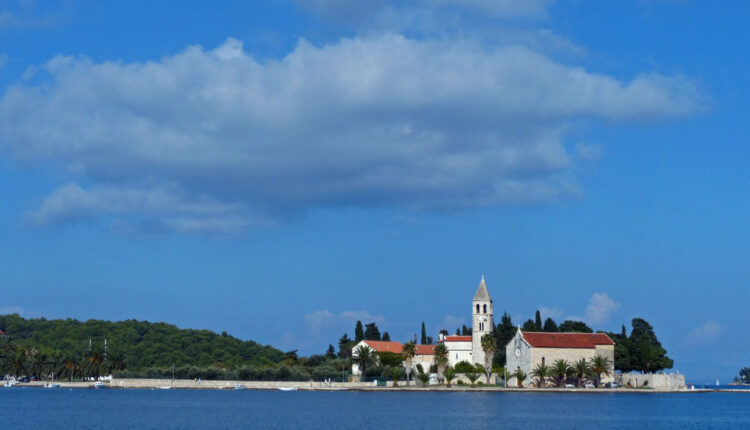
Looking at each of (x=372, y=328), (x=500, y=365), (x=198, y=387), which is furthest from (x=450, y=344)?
(x=198, y=387)

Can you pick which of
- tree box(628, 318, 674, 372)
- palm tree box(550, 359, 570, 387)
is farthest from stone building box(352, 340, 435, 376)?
tree box(628, 318, 674, 372)

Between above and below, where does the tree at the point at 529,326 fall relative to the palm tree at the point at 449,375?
above

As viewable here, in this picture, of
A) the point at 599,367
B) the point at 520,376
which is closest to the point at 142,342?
the point at 520,376

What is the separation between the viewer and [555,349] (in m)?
90.2

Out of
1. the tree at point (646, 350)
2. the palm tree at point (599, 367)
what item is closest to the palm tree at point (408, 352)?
the palm tree at point (599, 367)

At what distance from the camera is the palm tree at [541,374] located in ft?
295

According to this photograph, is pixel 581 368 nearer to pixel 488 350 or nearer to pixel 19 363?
pixel 488 350

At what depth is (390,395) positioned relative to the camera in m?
86.9

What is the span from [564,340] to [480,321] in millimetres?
14009

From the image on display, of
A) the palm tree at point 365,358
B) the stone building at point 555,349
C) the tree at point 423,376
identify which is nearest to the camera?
the stone building at point 555,349

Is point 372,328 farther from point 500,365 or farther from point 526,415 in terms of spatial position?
point 526,415

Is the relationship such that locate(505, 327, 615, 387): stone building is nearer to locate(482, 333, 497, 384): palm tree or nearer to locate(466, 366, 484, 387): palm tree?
locate(482, 333, 497, 384): palm tree

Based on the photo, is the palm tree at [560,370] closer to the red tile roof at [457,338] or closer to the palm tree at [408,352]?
the palm tree at [408,352]

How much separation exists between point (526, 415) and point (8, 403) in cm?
4832
